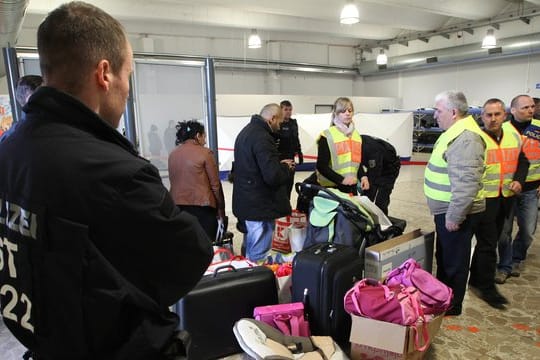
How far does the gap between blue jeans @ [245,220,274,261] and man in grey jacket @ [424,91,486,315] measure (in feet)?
3.95

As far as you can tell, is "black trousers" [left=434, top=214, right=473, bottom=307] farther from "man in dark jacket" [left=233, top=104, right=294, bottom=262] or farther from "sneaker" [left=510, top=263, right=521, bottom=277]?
"man in dark jacket" [left=233, top=104, right=294, bottom=262]

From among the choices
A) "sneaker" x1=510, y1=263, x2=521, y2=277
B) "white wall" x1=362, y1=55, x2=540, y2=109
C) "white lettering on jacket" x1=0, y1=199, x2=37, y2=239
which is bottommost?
"sneaker" x1=510, y1=263, x2=521, y2=277

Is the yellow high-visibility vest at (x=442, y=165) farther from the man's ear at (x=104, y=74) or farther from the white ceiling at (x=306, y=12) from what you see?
the white ceiling at (x=306, y=12)

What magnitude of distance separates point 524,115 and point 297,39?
36.0ft

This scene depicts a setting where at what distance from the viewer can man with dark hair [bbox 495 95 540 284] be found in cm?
316

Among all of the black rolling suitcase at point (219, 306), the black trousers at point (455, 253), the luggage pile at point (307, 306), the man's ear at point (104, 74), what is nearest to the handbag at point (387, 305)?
the luggage pile at point (307, 306)

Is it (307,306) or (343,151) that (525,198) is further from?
(307,306)

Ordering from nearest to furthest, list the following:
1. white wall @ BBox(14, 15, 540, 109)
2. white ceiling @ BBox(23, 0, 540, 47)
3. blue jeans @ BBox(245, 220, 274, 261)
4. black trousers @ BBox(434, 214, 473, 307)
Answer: black trousers @ BBox(434, 214, 473, 307) < blue jeans @ BBox(245, 220, 274, 261) < white ceiling @ BBox(23, 0, 540, 47) < white wall @ BBox(14, 15, 540, 109)

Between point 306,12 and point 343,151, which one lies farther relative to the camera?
point 306,12

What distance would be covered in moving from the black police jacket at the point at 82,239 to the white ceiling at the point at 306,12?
8.08 m

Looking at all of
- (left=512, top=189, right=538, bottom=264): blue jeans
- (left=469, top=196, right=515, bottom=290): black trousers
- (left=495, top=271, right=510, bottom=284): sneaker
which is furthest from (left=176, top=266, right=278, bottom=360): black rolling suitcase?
(left=512, top=189, right=538, bottom=264): blue jeans

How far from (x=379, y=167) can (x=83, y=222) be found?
3.18 metres

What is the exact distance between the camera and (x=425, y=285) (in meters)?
2.15

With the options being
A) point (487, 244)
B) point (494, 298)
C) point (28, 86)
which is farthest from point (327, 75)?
point (28, 86)
